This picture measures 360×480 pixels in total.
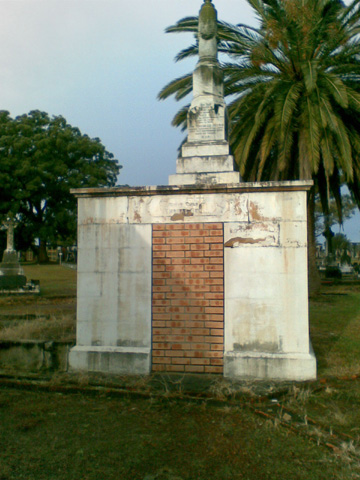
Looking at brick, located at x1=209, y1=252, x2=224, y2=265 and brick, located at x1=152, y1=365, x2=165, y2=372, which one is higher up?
Result: brick, located at x1=209, y1=252, x2=224, y2=265

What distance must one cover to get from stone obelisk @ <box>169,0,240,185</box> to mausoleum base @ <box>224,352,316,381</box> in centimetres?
241

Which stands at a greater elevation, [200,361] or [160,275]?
[160,275]

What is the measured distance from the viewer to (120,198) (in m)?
6.11

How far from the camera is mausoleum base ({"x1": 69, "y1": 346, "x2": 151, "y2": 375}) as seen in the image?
582 centimetres

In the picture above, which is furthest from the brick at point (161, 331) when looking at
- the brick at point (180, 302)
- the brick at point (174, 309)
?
the brick at point (180, 302)

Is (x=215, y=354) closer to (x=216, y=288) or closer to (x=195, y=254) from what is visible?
(x=216, y=288)

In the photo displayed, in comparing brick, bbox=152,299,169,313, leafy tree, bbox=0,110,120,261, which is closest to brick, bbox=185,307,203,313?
brick, bbox=152,299,169,313

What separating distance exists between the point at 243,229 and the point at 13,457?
11.8 ft

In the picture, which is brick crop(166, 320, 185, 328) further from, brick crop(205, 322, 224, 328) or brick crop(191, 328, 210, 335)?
brick crop(205, 322, 224, 328)

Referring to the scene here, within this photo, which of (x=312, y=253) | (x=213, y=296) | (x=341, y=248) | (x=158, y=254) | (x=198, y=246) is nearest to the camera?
(x=213, y=296)

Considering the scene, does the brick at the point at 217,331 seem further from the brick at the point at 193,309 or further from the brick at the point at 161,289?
the brick at the point at 161,289

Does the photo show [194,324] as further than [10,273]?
No

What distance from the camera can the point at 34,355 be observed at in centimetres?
649

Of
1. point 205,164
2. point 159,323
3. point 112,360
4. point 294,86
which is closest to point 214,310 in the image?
point 159,323
